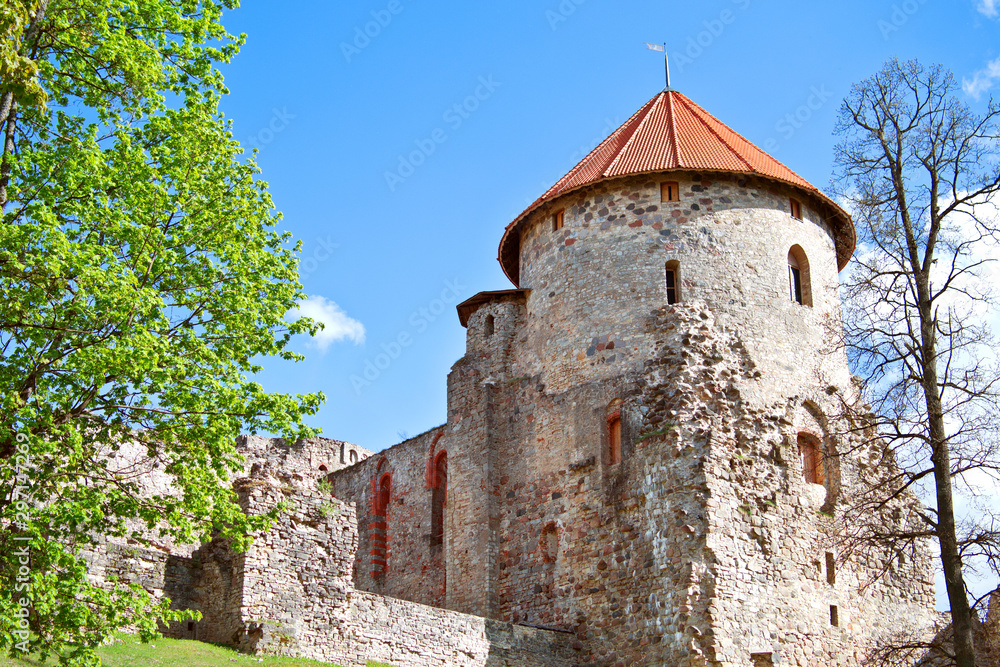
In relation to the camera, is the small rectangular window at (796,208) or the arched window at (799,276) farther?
the small rectangular window at (796,208)

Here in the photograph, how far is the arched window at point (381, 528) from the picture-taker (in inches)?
1201

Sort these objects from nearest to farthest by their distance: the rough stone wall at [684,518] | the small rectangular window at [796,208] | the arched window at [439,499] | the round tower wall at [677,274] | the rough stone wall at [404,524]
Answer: the rough stone wall at [684,518]
the round tower wall at [677,274]
the small rectangular window at [796,208]
the rough stone wall at [404,524]
the arched window at [439,499]

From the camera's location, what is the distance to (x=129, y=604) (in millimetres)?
13773

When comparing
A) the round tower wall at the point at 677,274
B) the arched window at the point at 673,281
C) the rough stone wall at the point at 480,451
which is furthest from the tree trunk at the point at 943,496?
the rough stone wall at the point at 480,451

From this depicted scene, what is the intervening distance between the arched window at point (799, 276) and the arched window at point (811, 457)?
340cm

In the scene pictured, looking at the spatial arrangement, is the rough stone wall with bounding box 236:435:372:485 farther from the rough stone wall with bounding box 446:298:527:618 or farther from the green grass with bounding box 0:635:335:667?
the green grass with bounding box 0:635:335:667

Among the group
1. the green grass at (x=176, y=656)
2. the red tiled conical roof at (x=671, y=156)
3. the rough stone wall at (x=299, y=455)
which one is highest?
the red tiled conical roof at (x=671, y=156)

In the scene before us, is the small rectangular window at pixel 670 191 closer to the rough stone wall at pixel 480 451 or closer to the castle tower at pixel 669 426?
the castle tower at pixel 669 426

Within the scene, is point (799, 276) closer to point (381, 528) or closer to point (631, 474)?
point (631, 474)

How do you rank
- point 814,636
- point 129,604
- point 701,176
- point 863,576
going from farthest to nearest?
point 701,176
point 863,576
point 814,636
point 129,604

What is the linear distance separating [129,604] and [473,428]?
43.6 feet

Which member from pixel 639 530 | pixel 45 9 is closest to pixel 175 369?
pixel 45 9

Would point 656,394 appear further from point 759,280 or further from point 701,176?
point 701,176

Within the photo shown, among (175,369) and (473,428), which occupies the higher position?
(473,428)
